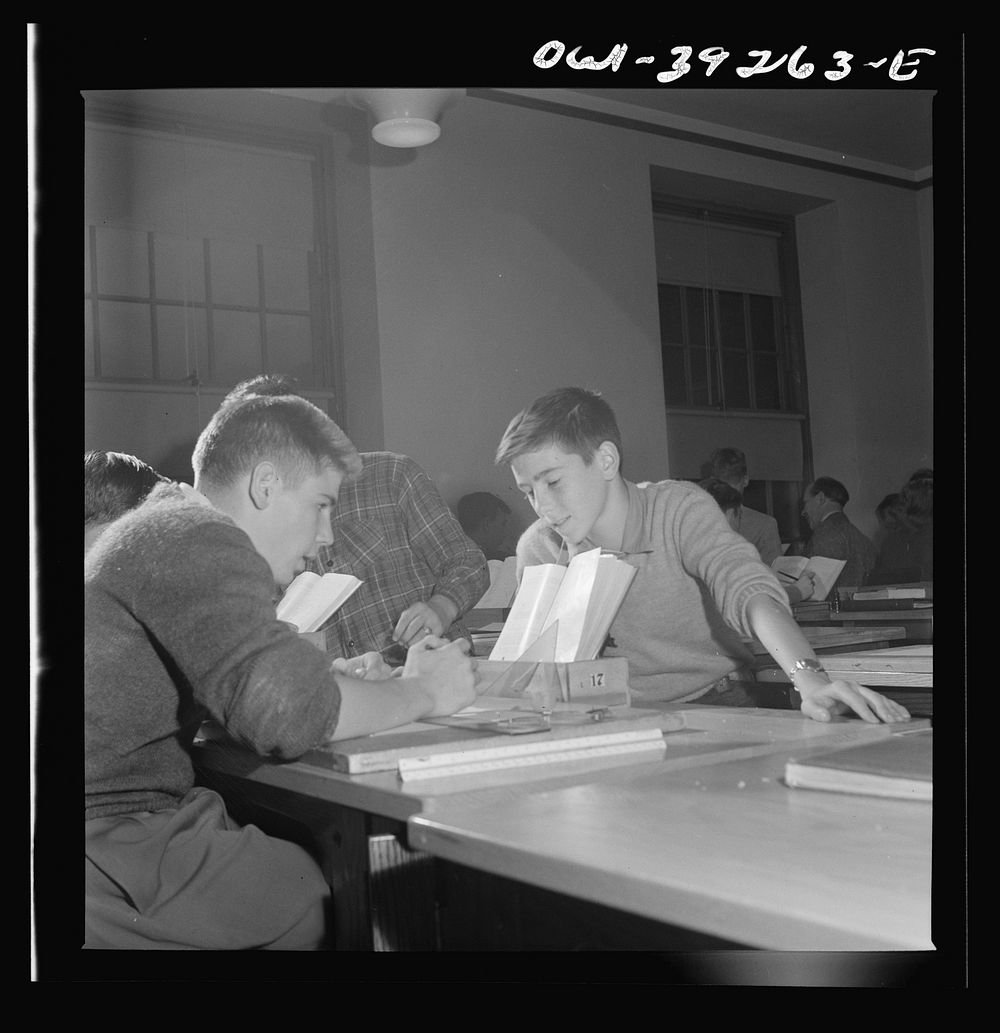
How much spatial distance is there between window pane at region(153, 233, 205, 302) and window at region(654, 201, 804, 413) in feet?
2.42

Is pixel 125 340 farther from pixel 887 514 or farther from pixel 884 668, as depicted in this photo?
pixel 884 668

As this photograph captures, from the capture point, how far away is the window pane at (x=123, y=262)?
59.7 inches

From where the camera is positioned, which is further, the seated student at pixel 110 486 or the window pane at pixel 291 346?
the window pane at pixel 291 346

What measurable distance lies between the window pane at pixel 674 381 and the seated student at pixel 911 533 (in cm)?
37

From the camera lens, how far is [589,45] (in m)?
1.47

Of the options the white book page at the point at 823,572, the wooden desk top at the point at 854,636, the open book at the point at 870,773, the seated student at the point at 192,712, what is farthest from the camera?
the wooden desk top at the point at 854,636

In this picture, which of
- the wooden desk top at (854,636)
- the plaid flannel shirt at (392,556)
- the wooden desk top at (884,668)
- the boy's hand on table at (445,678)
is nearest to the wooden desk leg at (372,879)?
the boy's hand on table at (445,678)

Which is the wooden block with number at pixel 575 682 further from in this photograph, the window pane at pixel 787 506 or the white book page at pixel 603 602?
the window pane at pixel 787 506

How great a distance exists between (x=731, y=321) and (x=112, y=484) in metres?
1.01

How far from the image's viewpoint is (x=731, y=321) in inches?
68.8

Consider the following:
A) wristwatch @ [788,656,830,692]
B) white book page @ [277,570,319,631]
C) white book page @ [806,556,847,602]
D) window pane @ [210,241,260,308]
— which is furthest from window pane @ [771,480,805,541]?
window pane @ [210,241,260,308]

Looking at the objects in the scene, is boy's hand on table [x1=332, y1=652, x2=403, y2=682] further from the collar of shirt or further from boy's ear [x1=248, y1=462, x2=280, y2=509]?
the collar of shirt
